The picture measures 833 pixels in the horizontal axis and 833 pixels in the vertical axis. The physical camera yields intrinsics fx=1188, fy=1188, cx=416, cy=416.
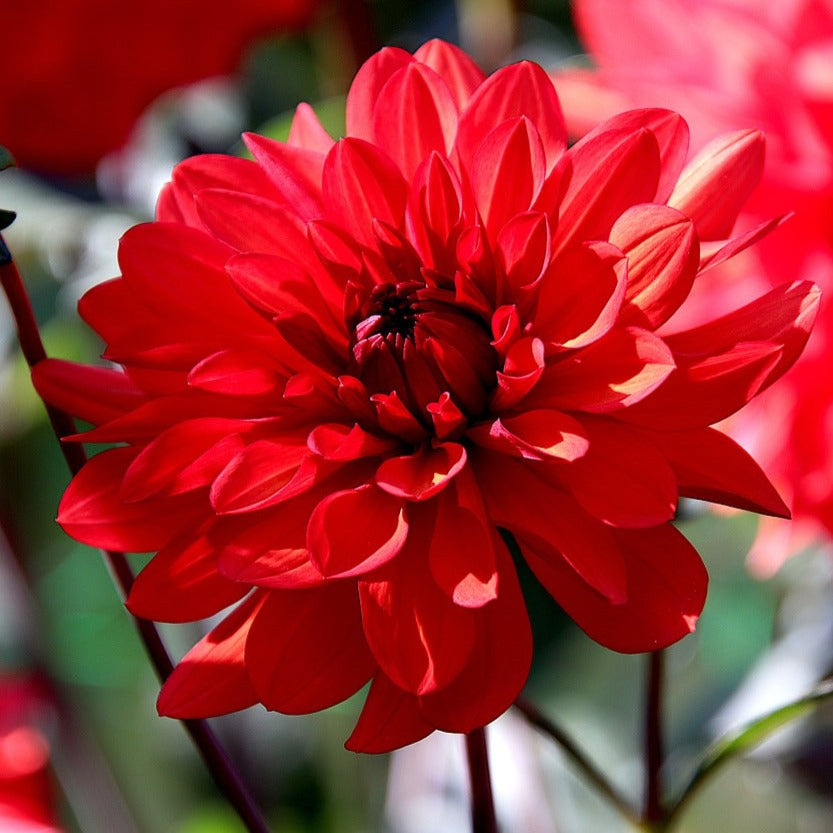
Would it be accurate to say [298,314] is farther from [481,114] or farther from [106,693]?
[106,693]

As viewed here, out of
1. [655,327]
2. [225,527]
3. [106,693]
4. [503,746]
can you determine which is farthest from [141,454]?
[106,693]

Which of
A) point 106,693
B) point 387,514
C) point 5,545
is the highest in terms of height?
point 387,514

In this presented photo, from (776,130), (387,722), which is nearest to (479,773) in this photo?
(387,722)

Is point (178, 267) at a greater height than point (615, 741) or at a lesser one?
greater

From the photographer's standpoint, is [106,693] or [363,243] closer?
[363,243]

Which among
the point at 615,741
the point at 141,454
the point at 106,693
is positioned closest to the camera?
the point at 141,454

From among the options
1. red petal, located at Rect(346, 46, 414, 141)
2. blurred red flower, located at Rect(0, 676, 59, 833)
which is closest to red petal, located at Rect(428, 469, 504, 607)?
red petal, located at Rect(346, 46, 414, 141)

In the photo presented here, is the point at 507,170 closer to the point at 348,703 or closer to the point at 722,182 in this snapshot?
the point at 722,182

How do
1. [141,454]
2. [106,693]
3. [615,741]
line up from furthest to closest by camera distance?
[106,693] → [615,741] → [141,454]
